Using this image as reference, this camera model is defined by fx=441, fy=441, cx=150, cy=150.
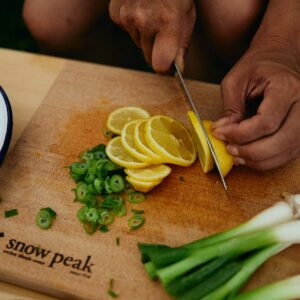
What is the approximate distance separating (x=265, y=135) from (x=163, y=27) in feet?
2.12

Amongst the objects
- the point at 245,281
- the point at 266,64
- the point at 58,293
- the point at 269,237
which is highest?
the point at 266,64

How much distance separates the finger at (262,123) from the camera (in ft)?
5.09

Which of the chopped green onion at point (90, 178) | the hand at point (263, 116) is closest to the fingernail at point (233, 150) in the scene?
the hand at point (263, 116)

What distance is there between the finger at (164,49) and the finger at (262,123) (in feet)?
1.29

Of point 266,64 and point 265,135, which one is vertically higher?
point 266,64

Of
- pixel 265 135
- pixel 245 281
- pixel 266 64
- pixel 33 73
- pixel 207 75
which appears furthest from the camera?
pixel 207 75

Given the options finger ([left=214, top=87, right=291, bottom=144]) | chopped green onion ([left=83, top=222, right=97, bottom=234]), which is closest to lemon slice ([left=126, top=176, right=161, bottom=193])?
chopped green onion ([left=83, top=222, right=97, bottom=234])

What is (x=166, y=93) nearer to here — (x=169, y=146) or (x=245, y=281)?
(x=169, y=146)

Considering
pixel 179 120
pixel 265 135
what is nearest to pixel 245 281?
pixel 265 135

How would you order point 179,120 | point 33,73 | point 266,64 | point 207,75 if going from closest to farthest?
point 266,64 → point 179,120 → point 33,73 → point 207,75

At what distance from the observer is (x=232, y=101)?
5.62 ft

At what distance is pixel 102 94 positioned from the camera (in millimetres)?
2137

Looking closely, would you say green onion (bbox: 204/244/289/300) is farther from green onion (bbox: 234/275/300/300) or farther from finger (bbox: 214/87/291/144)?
finger (bbox: 214/87/291/144)

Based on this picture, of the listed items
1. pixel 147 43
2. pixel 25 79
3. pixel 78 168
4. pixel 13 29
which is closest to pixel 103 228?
pixel 78 168
